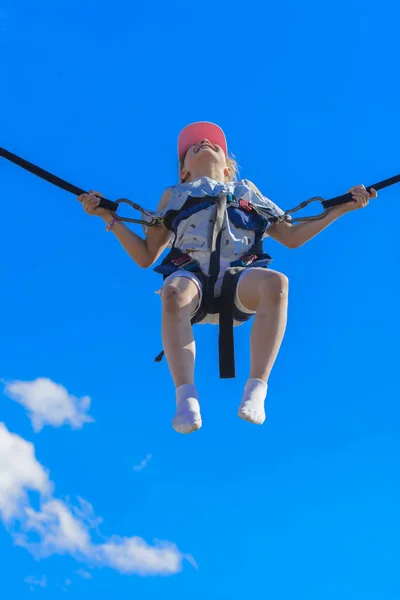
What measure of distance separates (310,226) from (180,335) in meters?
Answer: 1.65

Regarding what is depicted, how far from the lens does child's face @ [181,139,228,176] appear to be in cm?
721

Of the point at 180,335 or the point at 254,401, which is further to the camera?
the point at 180,335

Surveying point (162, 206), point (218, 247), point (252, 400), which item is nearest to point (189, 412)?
point (252, 400)

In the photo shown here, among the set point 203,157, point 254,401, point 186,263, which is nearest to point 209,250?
point 186,263

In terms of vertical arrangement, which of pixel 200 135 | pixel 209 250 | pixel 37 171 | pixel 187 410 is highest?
pixel 200 135

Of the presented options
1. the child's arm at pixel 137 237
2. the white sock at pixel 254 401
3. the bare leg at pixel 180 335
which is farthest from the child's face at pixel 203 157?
the white sock at pixel 254 401

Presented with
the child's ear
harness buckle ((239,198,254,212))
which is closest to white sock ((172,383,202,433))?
harness buckle ((239,198,254,212))

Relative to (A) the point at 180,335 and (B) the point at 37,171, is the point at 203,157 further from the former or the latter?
(A) the point at 180,335

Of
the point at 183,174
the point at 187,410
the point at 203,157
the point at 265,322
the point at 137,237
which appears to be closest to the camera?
the point at 187,410

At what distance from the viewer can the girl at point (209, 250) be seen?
582cm

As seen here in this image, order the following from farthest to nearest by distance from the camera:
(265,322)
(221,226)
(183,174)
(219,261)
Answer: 1. (183,174)
2. (221,226)
3. (219,261)
4. (265,322)

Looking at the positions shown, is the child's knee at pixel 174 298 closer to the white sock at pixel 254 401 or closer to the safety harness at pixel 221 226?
the safety harness at pixel 221 226

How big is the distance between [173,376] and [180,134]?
2.57 meters

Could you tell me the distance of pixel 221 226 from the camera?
651 centimetres
